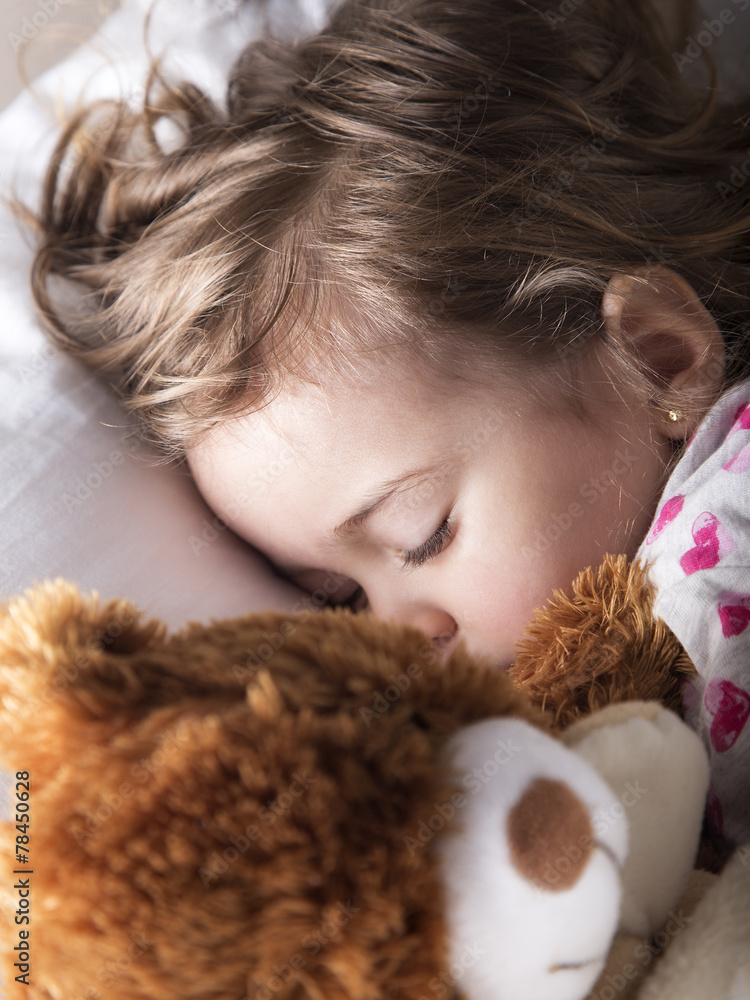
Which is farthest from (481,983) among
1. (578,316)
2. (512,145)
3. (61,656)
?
(512,145)

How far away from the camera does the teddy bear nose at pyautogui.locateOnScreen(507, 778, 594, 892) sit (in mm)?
298

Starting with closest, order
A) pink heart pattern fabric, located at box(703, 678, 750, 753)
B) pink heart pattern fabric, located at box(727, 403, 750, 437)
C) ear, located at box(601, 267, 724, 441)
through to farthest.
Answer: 1. pink heart pattern fabric, located at box(703, 678, 750, 753)
2. pink heart pattern fabric, located at box(727, 403, 750, 437)
3. ear, located at box(601, 267, 724, 441)

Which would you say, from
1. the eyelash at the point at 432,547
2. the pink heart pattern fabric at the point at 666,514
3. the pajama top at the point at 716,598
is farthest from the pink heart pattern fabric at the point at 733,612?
the eyelash at the point at 432,547

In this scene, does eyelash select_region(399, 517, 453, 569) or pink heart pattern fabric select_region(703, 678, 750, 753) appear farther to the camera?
eyelash select_region(399, 517, 453, 569)

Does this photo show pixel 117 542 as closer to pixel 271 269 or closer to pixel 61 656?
pixel 271 269

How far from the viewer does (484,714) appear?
0.35 m

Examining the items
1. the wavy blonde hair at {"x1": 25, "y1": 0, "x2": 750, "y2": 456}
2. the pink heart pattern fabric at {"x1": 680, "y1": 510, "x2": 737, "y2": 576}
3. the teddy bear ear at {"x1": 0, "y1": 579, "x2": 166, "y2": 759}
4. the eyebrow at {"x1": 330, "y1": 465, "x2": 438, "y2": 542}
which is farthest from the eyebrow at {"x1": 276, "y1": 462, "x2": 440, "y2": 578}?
the teddy bear ear at {"x1": 0, "y1": 579, "x2": 166, "y2": 759}

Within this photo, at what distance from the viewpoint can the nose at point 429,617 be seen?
78 cm

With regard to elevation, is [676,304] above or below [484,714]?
below

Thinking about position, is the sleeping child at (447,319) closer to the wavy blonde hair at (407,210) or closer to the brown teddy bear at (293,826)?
the wavy blonde hair at (407,210)

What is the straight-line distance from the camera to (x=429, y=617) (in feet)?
2.56

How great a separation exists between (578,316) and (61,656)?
0.65 metres

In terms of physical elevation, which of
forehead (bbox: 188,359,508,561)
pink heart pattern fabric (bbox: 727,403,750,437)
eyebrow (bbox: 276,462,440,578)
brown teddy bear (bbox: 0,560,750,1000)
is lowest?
pink heart pattern fabric (bbox: 727,403,750,437)

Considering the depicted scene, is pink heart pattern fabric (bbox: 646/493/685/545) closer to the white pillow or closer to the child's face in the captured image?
the child's face
